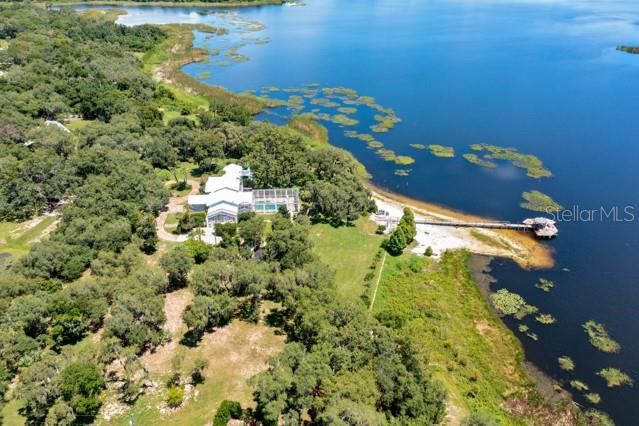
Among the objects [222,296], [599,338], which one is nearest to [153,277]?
[222,296]

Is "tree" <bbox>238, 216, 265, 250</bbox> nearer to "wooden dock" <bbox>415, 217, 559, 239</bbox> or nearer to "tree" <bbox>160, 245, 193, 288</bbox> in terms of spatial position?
"tree" <bbox>160, 245, 193, 288</bbox>

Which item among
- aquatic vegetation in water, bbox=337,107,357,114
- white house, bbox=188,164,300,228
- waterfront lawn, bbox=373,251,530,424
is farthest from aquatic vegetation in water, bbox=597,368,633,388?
aquatic vegetation in water, bbox=337,107,357,114

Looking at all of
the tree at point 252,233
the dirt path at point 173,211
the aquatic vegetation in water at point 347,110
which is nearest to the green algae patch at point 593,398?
the tree at point 252,233

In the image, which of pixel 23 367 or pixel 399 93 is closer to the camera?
pixel 23 367

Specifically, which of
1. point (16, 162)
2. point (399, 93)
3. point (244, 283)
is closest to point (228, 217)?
point (244, 283)

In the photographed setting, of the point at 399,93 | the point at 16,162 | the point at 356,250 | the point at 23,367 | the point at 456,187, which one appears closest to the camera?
the point at 23,367

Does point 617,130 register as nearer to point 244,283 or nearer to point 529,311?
point 529,311

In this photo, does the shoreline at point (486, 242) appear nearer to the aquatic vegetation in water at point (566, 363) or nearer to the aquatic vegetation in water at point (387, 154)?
the aquatic vegetation in water at point (566, 363)
